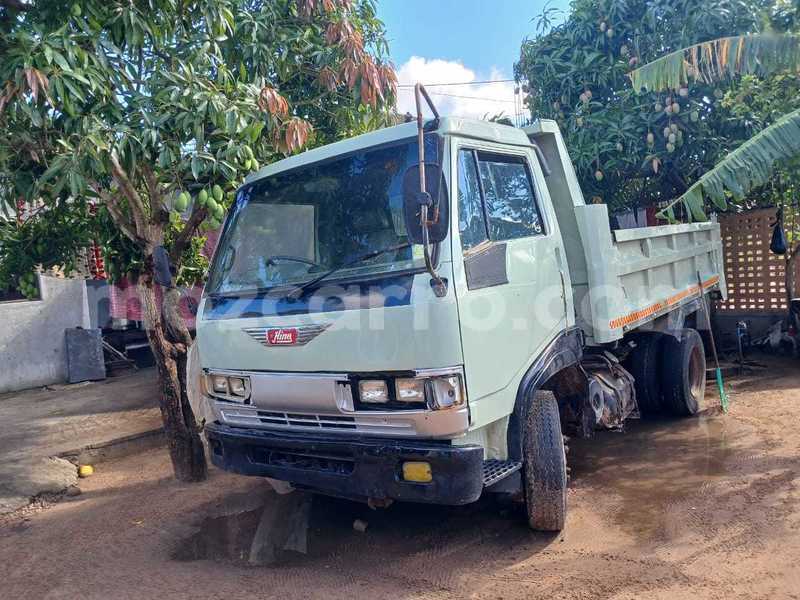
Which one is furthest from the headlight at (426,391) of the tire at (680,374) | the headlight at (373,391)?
the tire at (680,374)

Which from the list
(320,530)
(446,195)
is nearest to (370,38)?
(446,195)

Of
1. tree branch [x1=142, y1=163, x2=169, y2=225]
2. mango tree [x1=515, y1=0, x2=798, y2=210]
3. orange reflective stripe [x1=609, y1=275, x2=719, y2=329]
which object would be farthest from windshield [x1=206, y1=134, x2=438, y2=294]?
mango tree [x1=515, y1=0, x2=798, y2=210]

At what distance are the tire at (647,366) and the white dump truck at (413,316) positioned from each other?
1713 mm

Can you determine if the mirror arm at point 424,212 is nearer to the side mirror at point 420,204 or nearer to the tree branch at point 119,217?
the side mirror at point 420,204

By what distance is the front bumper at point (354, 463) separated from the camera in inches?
118

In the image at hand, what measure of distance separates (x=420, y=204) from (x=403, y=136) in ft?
2.55

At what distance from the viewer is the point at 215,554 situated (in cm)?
389

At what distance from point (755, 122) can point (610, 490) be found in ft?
19.1

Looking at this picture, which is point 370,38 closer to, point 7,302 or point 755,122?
point 755,122

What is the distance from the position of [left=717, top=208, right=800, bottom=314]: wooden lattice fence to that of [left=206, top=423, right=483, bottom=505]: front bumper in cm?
778

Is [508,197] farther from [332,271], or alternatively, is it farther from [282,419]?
[282,419]

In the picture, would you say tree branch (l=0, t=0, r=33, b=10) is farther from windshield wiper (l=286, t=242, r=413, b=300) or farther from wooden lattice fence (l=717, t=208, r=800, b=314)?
wooden lattice fence (l=717, t=208, r=800, b=314)

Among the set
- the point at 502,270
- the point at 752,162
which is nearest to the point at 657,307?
the point at 752,162

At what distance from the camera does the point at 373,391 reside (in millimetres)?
3102
